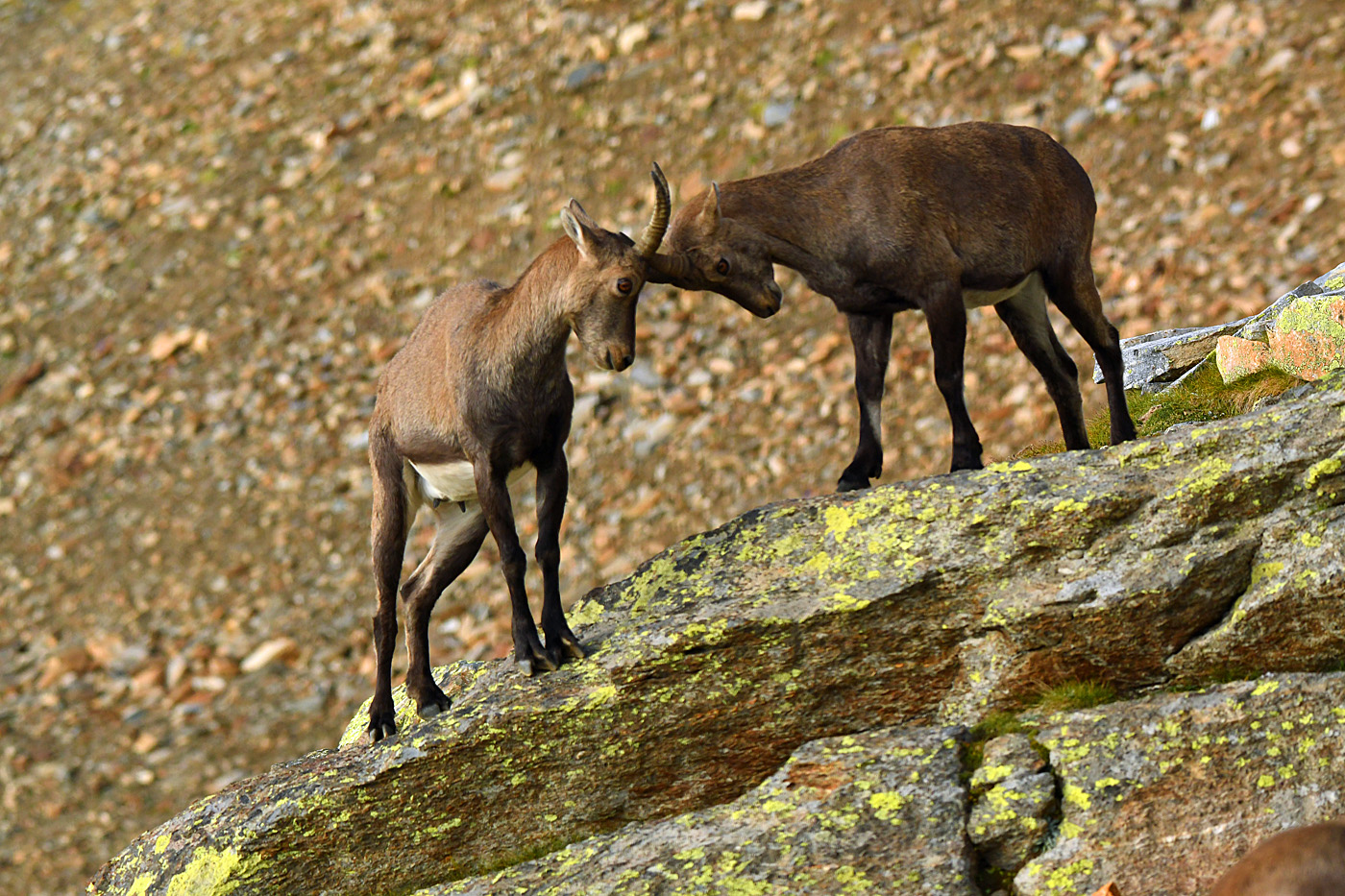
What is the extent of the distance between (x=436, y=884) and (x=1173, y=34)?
21902 millimetres

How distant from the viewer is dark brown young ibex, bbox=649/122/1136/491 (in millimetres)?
9438

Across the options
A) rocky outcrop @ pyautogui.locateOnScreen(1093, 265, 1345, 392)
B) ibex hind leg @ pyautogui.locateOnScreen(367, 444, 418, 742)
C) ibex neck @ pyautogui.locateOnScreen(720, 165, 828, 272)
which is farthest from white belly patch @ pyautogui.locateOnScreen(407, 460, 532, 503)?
rocky outcrop @ pyautogui.locateOnScreen(1093, 265, 1345, 392)

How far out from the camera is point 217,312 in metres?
31.7

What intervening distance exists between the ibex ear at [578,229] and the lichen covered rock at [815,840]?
341 centimetres

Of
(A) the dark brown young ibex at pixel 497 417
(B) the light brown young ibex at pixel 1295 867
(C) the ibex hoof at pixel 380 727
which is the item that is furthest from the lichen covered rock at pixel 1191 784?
(C) the ibex hoof at pixel 380 727

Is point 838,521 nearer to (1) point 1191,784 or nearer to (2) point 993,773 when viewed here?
(2) point 993,773

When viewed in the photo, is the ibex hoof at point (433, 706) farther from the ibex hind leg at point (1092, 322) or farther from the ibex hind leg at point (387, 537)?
the ibex hind leg at point (1092, 322)

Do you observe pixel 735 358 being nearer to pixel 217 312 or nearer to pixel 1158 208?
pixel 1158 208

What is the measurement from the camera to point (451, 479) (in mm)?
9633

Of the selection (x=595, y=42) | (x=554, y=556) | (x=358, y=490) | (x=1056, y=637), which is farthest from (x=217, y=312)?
(x=1056, y=637)

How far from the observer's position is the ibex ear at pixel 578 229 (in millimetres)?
8602

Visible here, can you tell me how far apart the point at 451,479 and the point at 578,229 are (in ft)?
7.01

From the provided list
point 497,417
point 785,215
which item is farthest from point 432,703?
point 785,215

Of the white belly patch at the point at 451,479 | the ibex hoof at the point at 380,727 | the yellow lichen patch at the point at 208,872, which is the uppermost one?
the white belly patch at the point at 451,479
